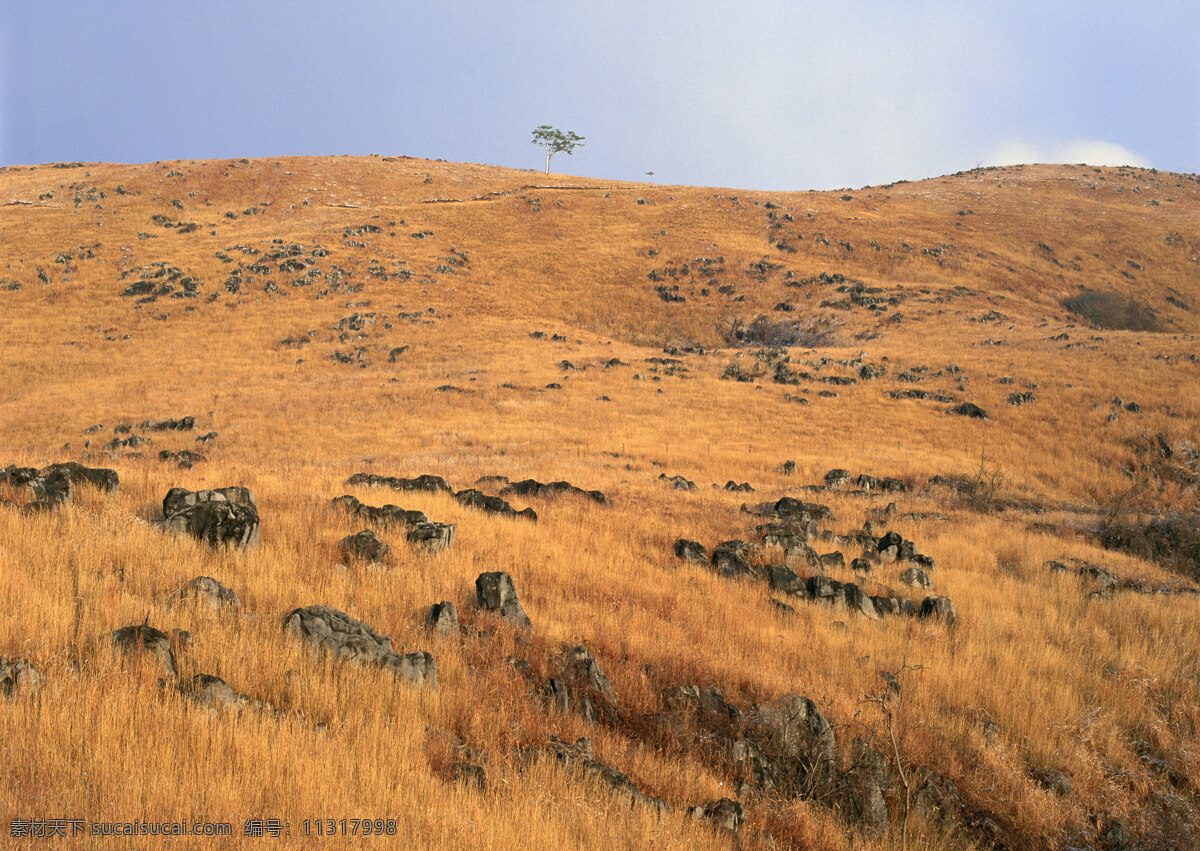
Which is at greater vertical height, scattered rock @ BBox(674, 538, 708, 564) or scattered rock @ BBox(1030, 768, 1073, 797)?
scattered rock @ BBox(674, 538, 708, 564)

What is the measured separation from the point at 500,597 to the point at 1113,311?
6641 centimetres

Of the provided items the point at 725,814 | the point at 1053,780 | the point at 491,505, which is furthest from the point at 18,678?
the point at 491,505

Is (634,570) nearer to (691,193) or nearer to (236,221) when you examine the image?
(236,221)

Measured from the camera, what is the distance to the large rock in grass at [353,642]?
5125mm

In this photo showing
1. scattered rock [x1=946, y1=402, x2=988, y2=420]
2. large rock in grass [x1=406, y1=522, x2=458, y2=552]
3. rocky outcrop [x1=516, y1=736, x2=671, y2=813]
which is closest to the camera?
rocky outcrop [x1=516, y1=736, x2=671, y2=813]

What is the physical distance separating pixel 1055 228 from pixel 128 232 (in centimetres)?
9624

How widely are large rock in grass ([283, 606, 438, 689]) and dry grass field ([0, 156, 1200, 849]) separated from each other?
0.17 meters

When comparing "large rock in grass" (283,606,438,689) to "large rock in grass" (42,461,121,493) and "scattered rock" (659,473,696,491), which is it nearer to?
"large rock in grass" (42,461,121,493)

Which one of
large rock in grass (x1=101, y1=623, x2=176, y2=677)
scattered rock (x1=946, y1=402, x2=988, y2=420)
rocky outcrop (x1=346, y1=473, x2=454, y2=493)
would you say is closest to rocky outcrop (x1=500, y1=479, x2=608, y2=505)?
rocky outcrop (x1=346, y1=473, x2=454, y2=493)

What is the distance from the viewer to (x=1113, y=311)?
5406 cm

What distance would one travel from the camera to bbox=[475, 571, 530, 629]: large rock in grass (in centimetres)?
666

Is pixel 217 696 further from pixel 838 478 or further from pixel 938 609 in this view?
pixel 838 478

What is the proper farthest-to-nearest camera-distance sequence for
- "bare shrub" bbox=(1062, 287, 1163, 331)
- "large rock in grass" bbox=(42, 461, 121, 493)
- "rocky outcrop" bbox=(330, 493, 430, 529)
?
"bare shrub" bbox=(1062, 287, 1163, 331), "rocky outcrop" bbox=(330, 493, 430, 529), "large rock in grass" bbox=(42, 461, 121, 493)

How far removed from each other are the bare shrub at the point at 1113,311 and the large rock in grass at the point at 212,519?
209ft
